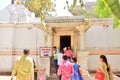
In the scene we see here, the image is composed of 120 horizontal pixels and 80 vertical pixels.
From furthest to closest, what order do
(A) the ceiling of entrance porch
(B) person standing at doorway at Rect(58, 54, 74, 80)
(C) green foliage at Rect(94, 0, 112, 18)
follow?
(A) the ceiling of entrance porch < (B) person standing at doorway at Rect(58, 54, 74, 80) < (C) green foliage at Rect(94, 0, 112, 18)

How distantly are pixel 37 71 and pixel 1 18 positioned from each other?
12.2 metres

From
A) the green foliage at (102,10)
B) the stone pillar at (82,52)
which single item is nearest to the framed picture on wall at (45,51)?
the stone pillar at (82,52)

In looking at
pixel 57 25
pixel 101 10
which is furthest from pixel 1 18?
pixel 101 10

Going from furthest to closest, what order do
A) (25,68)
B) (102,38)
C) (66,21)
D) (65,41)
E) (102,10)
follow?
(65,41) < (102,38) < (66,21) < (25,68) < (102,10)

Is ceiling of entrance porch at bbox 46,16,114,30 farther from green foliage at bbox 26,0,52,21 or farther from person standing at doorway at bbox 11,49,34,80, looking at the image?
green foliage at bbox 26,0,52,21

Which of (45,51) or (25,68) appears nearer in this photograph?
(25,68)

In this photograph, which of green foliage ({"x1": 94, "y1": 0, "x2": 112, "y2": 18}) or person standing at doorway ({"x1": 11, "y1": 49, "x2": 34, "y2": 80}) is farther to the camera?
person standing at doorway ({"x1": 11, "y1": 49, "x2": 34, "y2": 80})

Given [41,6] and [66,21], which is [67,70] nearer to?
[66,21]

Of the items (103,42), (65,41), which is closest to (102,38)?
(103,42)

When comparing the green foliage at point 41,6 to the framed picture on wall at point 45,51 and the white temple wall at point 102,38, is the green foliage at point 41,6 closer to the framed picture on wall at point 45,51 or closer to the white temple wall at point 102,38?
the framed picture on wall at point 45,51

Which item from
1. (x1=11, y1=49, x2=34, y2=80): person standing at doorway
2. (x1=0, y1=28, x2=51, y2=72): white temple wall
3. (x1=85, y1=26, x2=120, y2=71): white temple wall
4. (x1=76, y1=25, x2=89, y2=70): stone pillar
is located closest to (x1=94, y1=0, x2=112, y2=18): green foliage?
(x1=11, y1=49, x2=34, y2=80): person standing at doorway

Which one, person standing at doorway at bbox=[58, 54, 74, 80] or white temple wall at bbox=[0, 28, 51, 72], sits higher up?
white temple wall at bbox=[0, 28, 51, 72]

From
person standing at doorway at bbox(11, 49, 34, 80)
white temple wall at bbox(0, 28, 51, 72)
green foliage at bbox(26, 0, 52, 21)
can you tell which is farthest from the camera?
white temple wall at bbox(0, 28, 51, 72)

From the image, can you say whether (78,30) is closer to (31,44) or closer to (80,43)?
(80,43)
